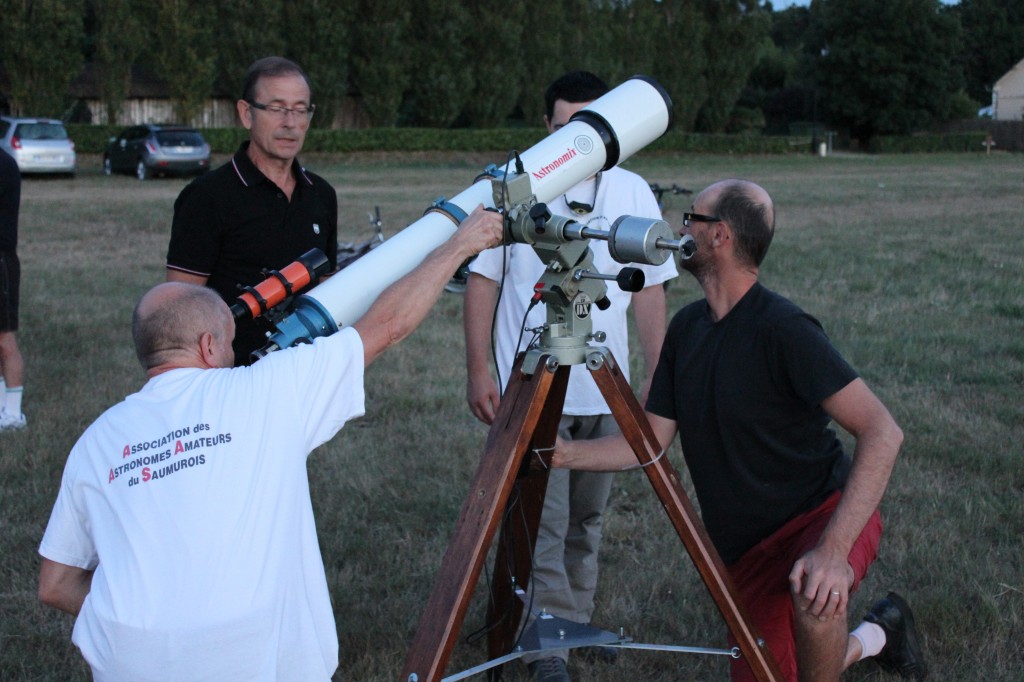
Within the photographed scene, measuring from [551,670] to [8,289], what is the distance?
4252mm

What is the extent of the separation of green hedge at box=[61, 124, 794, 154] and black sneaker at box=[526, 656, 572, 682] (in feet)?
88.8

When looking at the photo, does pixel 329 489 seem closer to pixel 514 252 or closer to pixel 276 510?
pixel 514 252

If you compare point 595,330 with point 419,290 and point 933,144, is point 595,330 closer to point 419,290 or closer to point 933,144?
point 419,290

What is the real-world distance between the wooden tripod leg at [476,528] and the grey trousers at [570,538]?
99 cm

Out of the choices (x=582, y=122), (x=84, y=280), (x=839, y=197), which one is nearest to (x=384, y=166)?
(x=839, y=197)

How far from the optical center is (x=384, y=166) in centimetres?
3212

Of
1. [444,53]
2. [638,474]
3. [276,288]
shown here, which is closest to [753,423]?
[276,288]

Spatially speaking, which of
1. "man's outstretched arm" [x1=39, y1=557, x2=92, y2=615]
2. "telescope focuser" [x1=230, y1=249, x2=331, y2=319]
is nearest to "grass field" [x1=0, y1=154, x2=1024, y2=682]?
"man's outstretched arm" [x1=39, y1=557, x2=92, y2=615]

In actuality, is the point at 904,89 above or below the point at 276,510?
above

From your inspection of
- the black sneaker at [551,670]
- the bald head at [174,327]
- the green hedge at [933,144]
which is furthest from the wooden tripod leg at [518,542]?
the green hedge at [933,144]

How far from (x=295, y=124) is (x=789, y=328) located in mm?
1876

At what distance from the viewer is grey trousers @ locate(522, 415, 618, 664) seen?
3.70 meters

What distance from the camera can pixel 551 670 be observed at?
3.54 m

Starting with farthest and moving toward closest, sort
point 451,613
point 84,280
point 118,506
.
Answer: point 84,280 < point 451,613 < point 118,506
